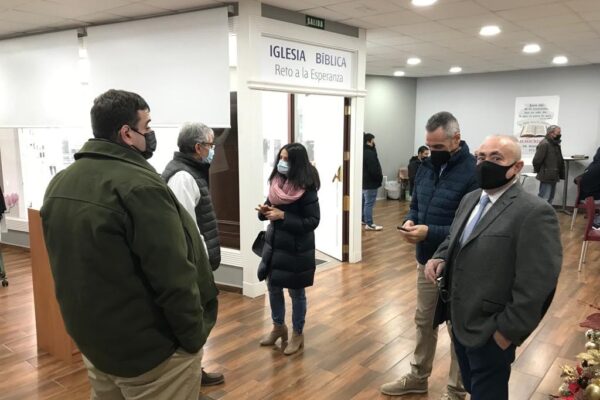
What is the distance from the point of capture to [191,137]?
9.00 feet

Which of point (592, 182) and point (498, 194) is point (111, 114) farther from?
point (592, 182)

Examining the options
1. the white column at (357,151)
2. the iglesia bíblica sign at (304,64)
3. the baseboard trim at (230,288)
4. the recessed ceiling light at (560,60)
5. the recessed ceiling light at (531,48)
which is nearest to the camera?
the iglesia bíblica sign at (304,64)

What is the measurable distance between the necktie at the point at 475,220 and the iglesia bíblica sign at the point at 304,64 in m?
2.96

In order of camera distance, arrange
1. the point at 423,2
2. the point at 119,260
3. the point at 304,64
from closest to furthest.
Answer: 1. the point at 119,260
2. the point at 423,2
3. the point at 304,64

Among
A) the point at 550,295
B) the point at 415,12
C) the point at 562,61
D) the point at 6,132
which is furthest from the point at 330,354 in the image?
the point at 562,61

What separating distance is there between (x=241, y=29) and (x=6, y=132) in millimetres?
4299

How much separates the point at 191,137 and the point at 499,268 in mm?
1791

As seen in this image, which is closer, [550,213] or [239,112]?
[550,213]

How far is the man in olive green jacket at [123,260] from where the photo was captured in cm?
141

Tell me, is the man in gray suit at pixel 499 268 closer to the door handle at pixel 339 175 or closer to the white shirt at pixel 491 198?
the white shirt at pixel 491 198

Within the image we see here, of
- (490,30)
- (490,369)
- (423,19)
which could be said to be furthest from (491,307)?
(490,30)

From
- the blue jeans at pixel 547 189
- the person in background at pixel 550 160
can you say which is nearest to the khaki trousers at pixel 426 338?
the person in background at pixel 550 160

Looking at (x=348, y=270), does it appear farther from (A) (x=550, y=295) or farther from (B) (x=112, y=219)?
(B) (x=112, y=219)

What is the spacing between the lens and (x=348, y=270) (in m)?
5.55
